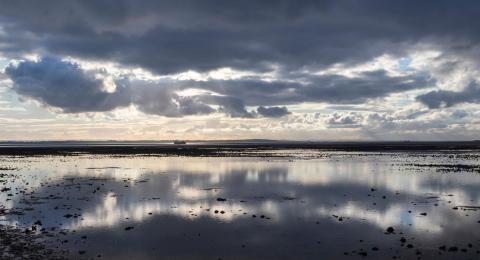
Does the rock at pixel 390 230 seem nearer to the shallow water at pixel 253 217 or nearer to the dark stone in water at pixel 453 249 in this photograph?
the shallow water at pixel 253 217

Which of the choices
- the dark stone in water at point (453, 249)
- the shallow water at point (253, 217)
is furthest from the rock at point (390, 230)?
the dark stone in water at point (453, 249)

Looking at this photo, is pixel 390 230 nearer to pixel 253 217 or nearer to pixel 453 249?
pixel 453 249

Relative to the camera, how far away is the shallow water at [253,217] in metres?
19.0

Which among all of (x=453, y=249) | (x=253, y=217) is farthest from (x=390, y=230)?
(x=253, y=217)

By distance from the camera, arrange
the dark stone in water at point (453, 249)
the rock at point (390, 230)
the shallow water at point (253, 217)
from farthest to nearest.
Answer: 1. the rock at point (390, 230)
2. the shallow water at point (253, 217)
3. the dark stone in water at point (453, 249)

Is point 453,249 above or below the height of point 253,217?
below

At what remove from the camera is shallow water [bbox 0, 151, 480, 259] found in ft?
62.4

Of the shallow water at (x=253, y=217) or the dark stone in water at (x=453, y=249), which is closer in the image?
the dark stone in water at (x=453, y=249)

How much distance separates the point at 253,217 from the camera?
1035 inches

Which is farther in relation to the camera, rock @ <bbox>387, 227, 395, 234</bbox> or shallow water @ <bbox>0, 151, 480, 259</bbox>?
rock @ <bbox>387, 227, 395, 234</bbox>

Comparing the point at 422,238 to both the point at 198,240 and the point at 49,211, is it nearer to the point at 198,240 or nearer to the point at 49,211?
the point at 198,240

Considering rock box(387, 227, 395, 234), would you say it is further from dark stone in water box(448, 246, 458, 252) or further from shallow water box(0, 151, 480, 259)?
dark stone in water box(448, 246, 458, 252)

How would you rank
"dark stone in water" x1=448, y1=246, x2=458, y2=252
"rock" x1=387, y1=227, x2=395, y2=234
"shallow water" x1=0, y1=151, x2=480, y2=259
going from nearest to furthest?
"dark stone in water" x1=448, y1=246, x2=458, y2=252 < "shallow water" x1=0, y1=151, x2=480, y2=259 < "rock" x1=387, y1=227, x2=395, y2=234

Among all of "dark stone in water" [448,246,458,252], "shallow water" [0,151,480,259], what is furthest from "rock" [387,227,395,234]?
"dark stone in water" [448,246,458,252]
